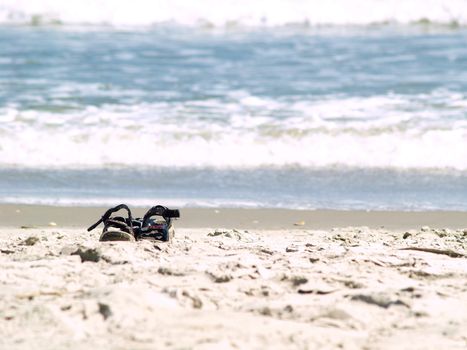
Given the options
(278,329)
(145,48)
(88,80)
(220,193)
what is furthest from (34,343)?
(145,48)

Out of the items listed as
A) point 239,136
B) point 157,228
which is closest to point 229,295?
point 157,228

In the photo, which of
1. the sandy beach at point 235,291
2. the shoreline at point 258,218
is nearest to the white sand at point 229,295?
the sandy beach at point 235,291

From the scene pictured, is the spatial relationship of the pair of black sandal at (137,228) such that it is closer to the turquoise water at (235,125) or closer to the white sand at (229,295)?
the white sand at (229,295)

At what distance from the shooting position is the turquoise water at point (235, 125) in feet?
23.9

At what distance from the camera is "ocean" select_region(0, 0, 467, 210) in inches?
288

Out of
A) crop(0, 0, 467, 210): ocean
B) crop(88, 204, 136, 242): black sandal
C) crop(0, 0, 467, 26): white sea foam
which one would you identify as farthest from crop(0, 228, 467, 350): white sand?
crop(0, 0, 467, 26): white sea foam

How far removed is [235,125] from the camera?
912 centimetres

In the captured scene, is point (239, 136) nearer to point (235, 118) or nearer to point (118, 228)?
point (235, 118)

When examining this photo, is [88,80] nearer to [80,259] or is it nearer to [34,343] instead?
[80,259]

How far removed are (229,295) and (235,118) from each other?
5483mm

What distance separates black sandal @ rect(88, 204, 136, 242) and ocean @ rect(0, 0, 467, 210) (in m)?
1.65

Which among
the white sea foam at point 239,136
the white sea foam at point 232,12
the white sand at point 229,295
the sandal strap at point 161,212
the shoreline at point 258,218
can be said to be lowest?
the white sand at point 229,295

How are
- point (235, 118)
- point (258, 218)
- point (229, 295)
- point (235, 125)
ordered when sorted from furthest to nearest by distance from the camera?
point (235, 118)
point (235, 125)
point (258, 218)
point (229, 295)

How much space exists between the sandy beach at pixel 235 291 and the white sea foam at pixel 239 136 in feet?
8.28
